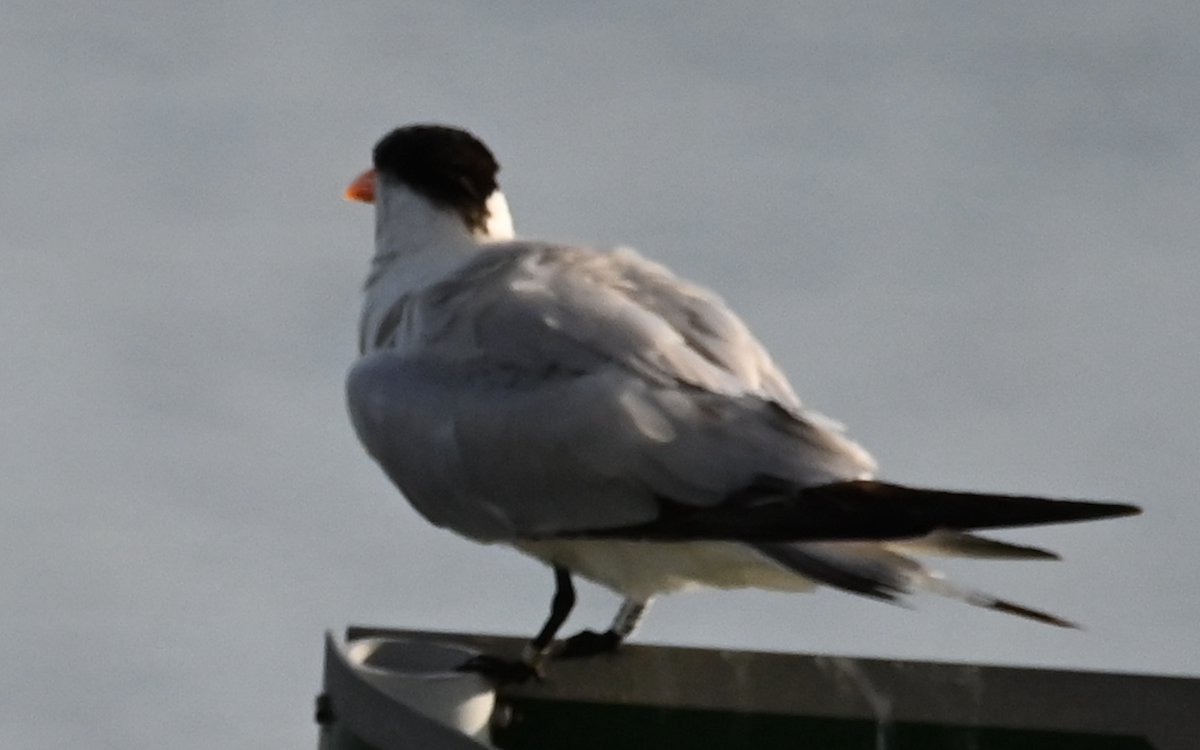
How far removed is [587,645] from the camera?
550 centimetres

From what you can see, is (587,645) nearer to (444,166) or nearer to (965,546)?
(965,546)

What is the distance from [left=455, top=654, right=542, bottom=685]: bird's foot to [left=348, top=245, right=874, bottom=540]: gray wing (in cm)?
51

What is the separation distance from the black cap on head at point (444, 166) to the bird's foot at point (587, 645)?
1620 millimetres

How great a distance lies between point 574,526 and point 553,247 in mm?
881

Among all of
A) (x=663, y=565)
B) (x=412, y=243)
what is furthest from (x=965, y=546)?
(x=412, y=243)

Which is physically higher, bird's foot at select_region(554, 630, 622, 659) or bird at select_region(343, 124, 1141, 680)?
bird at select_region(343, 124, 1141, 680)

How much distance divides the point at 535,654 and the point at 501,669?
38 cm

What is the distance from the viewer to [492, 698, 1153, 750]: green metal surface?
188 inches

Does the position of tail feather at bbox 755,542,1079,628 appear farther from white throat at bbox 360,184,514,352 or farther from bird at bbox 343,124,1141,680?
white throat at bbox 360,184,514,352

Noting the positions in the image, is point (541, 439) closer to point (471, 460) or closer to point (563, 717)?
point (471, 460)

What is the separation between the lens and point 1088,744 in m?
4.77

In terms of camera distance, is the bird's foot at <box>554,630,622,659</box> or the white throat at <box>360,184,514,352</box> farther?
the white throat at <box>360,184,514,352</box>

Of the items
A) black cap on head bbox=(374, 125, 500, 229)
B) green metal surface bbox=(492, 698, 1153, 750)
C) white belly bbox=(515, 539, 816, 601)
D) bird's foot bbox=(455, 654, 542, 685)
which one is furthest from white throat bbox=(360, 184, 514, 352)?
green metal surface bbox=(492, 698, 1153, 750)

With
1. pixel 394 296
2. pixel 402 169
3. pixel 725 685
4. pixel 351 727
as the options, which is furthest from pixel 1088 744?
pixel 402 169
